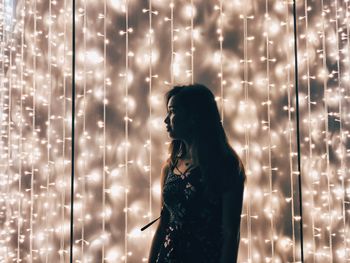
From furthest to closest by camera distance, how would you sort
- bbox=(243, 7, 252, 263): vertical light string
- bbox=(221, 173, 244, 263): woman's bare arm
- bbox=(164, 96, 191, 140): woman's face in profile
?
bbox=(243, 7, 252, 263): vertical light string → bbox=(164, 96, 191, 140): woman's face in profile → bbox=(221, 173, 244, 263): woman's bare arm

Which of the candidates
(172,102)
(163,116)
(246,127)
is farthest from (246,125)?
(172,102)

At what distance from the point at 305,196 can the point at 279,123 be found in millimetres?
549

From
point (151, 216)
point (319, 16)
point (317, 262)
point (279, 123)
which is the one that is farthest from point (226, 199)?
point (319, 16)

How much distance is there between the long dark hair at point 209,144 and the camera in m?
1.27

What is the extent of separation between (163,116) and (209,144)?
3.74 feet

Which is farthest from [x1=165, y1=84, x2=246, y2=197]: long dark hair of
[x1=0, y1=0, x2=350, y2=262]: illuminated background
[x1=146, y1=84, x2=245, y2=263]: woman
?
[x1=0, y1=0, x2=350, y2=262]: illuminated background

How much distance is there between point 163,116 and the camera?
2479 mm

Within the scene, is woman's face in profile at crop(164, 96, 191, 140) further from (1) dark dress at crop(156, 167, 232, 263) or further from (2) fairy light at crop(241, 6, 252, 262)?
(2) fairy light at crop(241, 6, 252, 262)

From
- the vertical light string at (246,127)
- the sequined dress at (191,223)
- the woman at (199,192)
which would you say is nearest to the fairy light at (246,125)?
the vertical light string at (246,127)

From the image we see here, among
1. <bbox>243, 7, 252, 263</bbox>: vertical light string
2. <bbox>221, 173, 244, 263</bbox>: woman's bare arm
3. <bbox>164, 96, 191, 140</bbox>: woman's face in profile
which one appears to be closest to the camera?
<bbox>221, 173, 244, 263</bbox>: woman's bare arm

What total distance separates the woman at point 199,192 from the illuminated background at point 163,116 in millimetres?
1033

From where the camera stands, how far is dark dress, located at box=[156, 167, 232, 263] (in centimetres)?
126

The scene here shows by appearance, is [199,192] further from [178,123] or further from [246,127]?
[246,127]

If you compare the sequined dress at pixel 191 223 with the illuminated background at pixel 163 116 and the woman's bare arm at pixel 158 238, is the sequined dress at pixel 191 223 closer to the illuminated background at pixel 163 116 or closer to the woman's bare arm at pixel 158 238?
the woman's bare arm at pixel 158 238
